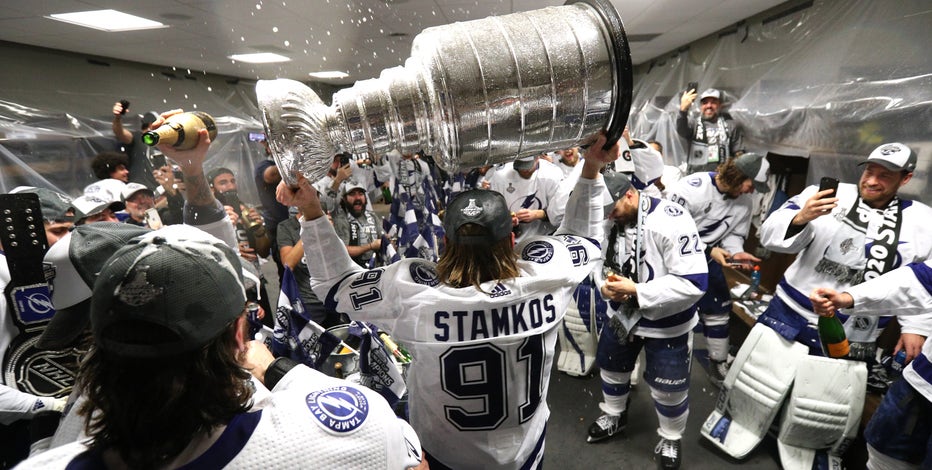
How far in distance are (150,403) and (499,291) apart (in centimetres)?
99

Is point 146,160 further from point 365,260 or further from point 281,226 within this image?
point 365,260

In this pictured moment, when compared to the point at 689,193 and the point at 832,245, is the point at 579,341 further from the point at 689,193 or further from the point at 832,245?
the point at 832,245

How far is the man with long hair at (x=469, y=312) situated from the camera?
4.93 ft

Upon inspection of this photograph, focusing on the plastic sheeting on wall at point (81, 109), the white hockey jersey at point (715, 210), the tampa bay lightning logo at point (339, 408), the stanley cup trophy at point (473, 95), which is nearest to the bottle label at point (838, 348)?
the white hockey jersey at point (715, 210)

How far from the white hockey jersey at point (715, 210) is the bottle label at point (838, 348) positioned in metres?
1.58

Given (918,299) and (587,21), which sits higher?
(587,21)

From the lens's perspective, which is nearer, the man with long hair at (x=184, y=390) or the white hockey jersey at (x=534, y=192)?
the man with long hair at (x=184, y=390)

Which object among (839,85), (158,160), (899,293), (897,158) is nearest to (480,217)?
(899,293)

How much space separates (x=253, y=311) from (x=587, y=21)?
218 centimetres

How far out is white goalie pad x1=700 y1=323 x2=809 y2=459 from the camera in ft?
9.21

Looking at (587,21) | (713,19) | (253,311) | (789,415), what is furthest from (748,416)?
(713,19)

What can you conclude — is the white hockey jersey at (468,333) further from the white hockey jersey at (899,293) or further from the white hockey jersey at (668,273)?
the white hockey jersey at (899,293)

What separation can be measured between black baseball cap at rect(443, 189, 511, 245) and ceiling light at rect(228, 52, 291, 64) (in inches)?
343

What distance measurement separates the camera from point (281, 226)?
11.7 feet
